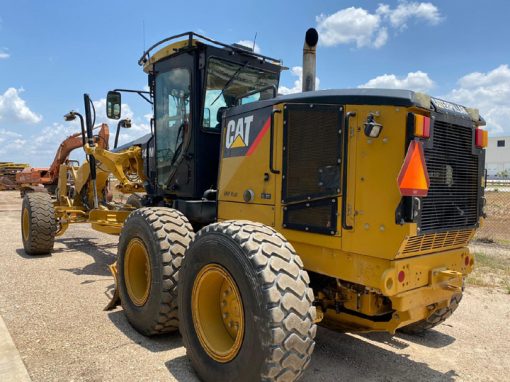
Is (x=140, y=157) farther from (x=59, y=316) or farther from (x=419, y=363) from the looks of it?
(x=419, y=363)

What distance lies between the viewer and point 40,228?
786 cm

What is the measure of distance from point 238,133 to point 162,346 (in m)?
2.07

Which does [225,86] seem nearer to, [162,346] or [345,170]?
[345,170]

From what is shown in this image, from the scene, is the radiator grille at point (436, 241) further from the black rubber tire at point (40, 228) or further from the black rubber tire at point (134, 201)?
the black rubber tire at point (40, 228)

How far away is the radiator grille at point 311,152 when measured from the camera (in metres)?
3.14

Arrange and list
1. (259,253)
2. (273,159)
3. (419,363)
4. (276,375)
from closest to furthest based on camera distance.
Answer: (276,375), (259,253), (273,159), (419,363)

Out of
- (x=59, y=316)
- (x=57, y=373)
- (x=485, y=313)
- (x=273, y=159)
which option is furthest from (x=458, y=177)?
(x=59, y=316)

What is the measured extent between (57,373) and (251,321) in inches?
67.9

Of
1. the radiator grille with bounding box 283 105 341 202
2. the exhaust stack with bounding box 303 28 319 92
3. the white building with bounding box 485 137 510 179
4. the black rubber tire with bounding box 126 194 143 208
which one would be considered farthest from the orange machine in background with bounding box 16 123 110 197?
the white building with bounding box 485 137 510 179

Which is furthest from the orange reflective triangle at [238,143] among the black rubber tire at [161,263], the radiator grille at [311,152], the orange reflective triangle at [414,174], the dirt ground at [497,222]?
the dirt ground at [497,222]

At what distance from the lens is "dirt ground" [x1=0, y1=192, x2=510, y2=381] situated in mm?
3480

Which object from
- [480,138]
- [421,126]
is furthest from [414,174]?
[480,138]

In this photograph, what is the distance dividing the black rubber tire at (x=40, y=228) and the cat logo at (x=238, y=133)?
5271mm

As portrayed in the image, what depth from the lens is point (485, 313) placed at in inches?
210
